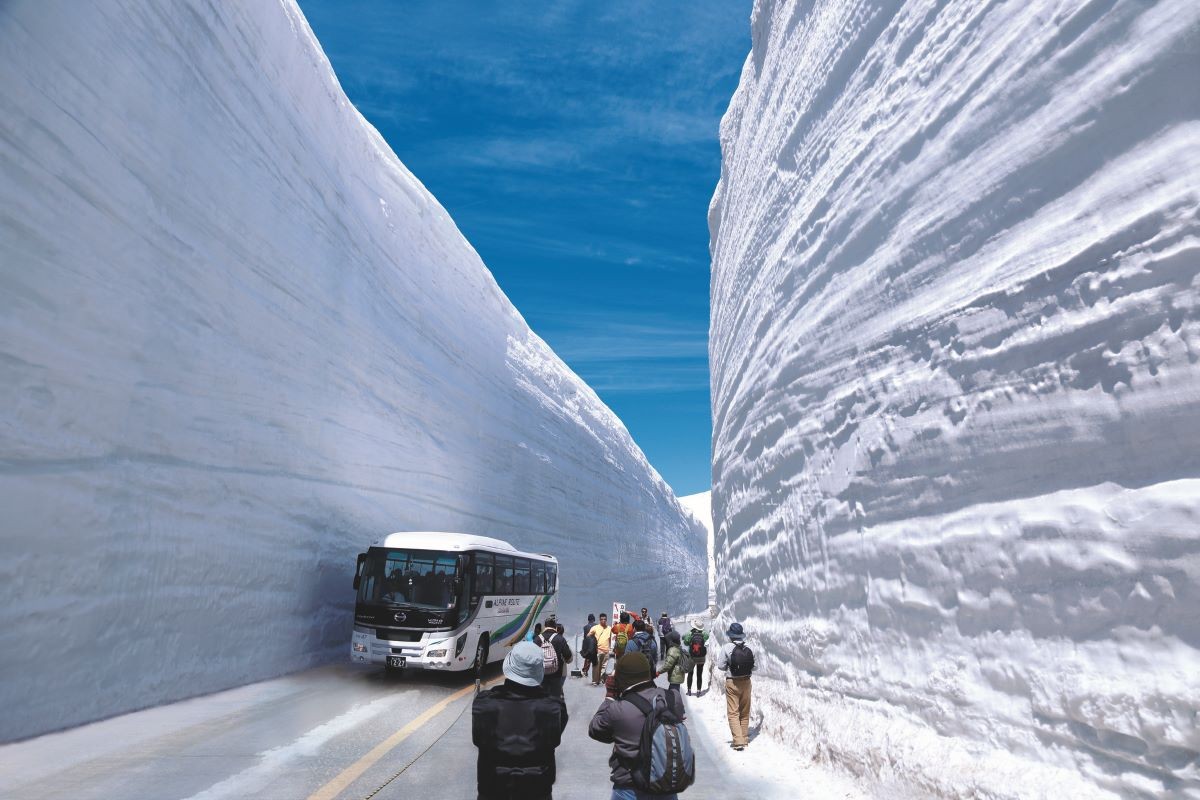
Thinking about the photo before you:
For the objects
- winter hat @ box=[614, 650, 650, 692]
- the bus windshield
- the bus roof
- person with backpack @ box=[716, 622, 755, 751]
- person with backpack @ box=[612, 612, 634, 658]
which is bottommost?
person with backpack @ box=[716, 622, 755, 751]

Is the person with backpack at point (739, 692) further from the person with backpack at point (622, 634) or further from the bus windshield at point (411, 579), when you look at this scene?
the bus windshield at point (411, 579)

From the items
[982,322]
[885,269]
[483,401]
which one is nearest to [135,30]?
[885,269]

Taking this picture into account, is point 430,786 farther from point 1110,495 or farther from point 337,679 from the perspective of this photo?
point 337,679

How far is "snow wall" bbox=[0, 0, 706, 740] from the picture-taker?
24.2 feet

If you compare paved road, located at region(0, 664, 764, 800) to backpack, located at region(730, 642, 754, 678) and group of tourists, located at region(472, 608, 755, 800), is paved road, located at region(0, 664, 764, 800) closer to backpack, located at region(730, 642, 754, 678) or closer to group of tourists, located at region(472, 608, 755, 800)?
backpack, located at region(730, 642, 754, 678)

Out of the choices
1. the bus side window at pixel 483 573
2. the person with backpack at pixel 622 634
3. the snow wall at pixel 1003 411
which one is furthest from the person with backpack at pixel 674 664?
the bus side window at pixel 483 573

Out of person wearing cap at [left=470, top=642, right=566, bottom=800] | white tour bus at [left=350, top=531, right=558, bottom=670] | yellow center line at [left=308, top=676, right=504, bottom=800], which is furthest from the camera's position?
white tour bus at [left=350, top=531, right=558, bottom=670]

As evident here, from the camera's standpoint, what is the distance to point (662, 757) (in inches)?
131

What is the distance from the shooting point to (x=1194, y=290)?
3490mm

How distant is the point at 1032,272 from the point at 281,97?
13494mm

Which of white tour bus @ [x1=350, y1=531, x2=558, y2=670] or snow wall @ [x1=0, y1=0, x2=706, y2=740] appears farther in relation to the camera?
white tour bus @ [x1=350, y1=531, x2=558, y2=670]

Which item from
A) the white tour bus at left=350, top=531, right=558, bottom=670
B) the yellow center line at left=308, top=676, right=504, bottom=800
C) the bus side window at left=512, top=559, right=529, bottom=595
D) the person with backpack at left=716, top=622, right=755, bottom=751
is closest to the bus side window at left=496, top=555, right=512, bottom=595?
the white tour bus at left=350, top=531, right=558, bottom=670

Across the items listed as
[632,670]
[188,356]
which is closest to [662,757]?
[632,670]

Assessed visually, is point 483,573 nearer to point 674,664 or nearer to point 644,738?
point 674,664
